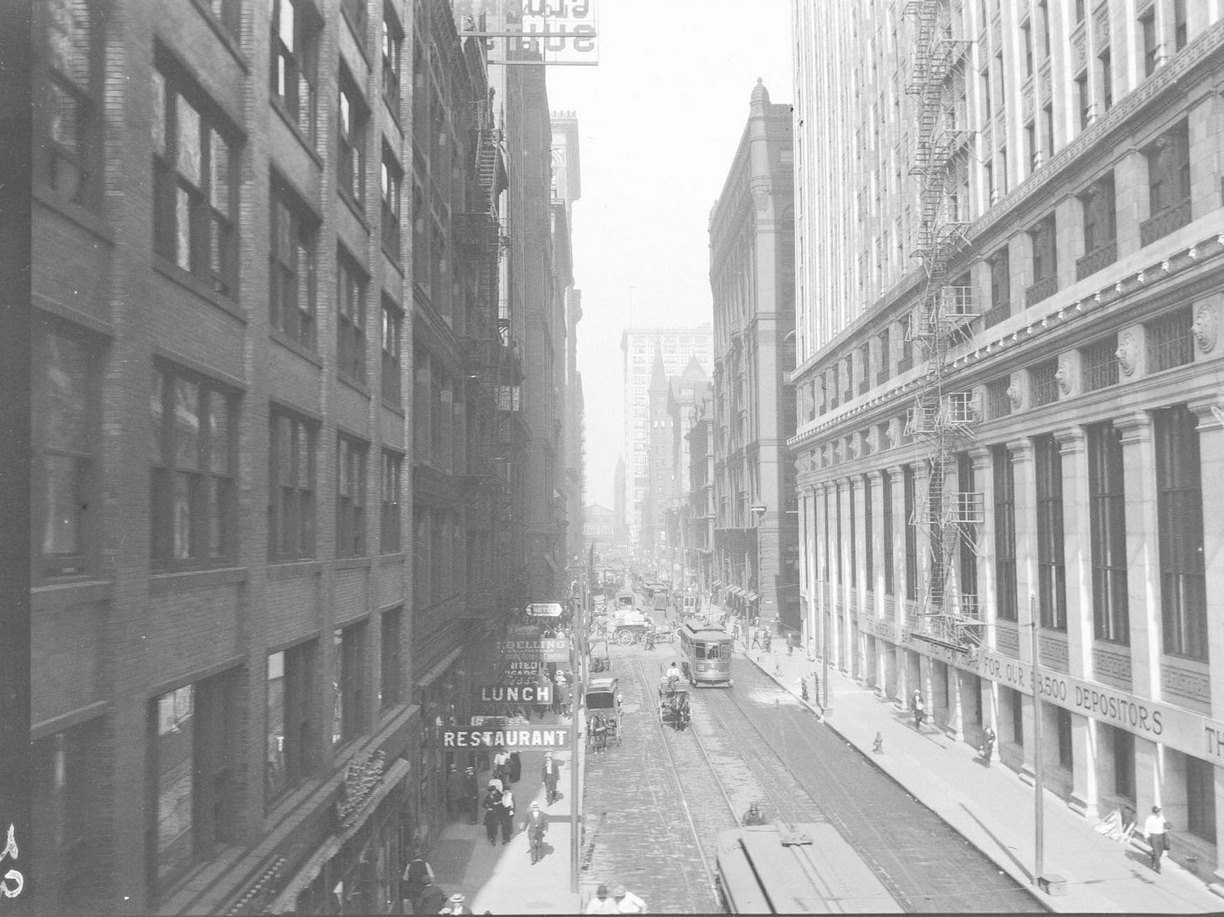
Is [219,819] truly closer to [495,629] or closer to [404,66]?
[404,66]

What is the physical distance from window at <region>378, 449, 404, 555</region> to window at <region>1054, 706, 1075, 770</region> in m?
21.1

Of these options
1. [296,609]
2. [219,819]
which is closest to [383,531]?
[296,609]

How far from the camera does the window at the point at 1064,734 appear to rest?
32.8 metres

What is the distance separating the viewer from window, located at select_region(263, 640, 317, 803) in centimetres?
1545

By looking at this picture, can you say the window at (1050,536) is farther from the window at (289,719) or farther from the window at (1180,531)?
the window at (289,719)

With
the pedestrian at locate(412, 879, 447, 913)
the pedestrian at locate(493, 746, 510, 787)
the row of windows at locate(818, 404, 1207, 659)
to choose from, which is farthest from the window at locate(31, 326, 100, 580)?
the row of windows at locate(818, 404, 1207, 659)

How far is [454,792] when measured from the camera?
29562mm

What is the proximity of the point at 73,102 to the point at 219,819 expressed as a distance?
8663 millimetres

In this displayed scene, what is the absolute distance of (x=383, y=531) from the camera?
23.6 m

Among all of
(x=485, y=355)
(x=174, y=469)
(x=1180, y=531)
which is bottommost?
(x=1180, y=531)

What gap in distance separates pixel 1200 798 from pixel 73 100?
26.6m

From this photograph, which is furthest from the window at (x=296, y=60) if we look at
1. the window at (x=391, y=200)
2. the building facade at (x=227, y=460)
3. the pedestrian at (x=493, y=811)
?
the pedestrian at (x=493, y=811)

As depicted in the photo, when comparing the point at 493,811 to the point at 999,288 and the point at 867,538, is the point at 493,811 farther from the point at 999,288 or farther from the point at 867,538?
the point at 867,538

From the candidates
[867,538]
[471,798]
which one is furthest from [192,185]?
[867,538]
